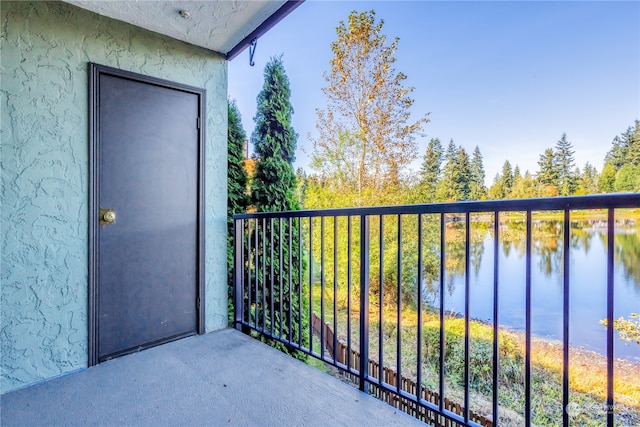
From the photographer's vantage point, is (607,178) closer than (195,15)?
No

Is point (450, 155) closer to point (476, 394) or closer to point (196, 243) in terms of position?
point (476, 394)

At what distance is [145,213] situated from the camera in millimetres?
2102

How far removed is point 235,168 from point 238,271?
1074 mm

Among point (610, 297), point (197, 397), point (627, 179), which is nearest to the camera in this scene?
point (610, 297)

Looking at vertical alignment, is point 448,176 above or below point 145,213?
above

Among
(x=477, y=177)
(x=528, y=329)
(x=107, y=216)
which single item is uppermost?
(x=477, y=177)

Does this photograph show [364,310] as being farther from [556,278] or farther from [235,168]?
[235,168]

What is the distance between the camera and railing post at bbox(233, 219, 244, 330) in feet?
8.21

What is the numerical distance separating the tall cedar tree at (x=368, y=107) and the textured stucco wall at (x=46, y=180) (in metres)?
4.98

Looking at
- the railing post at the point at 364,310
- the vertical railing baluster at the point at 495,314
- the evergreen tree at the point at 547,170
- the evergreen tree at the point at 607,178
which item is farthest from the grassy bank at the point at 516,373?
the evergreen tree at the point at 547,170

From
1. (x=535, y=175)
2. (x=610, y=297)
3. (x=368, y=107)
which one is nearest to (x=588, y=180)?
(x=535, y=175)

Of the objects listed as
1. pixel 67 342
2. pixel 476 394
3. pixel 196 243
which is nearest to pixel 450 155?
pixel 476 394

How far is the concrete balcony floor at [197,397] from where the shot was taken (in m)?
1.37

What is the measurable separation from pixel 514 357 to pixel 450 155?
13.3ft
